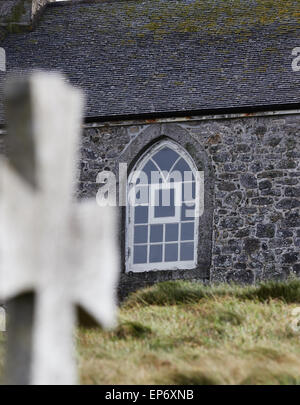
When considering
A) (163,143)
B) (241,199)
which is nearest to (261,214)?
(241,199)

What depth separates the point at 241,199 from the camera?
14273mm

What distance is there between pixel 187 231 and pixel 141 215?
0.90 meters

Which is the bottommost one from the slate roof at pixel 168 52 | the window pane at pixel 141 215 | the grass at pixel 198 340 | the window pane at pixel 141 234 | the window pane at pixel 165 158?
the grass at pixel 198 340

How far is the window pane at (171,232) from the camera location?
48.4ft

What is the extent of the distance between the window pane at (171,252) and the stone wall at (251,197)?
0.38 m

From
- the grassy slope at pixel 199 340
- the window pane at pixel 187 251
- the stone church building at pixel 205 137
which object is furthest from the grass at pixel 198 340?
the window pane at pixel 187 251

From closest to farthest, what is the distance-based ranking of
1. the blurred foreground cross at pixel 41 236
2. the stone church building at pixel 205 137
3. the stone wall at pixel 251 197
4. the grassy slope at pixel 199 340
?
1. the blurred foreground cross at pixel 41 236
2. the grassy slope at pixel 199 340
3. the stone wall at pixel 251 197
4. the stone church building at pixel 205 137

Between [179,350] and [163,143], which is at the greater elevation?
[163,143]

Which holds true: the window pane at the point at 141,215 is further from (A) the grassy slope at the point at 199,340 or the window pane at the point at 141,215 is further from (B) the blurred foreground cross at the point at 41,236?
(B) the blurred foreground cross at the point at 41,236

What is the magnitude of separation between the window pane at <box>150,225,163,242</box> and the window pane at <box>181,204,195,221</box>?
45 centimetres
